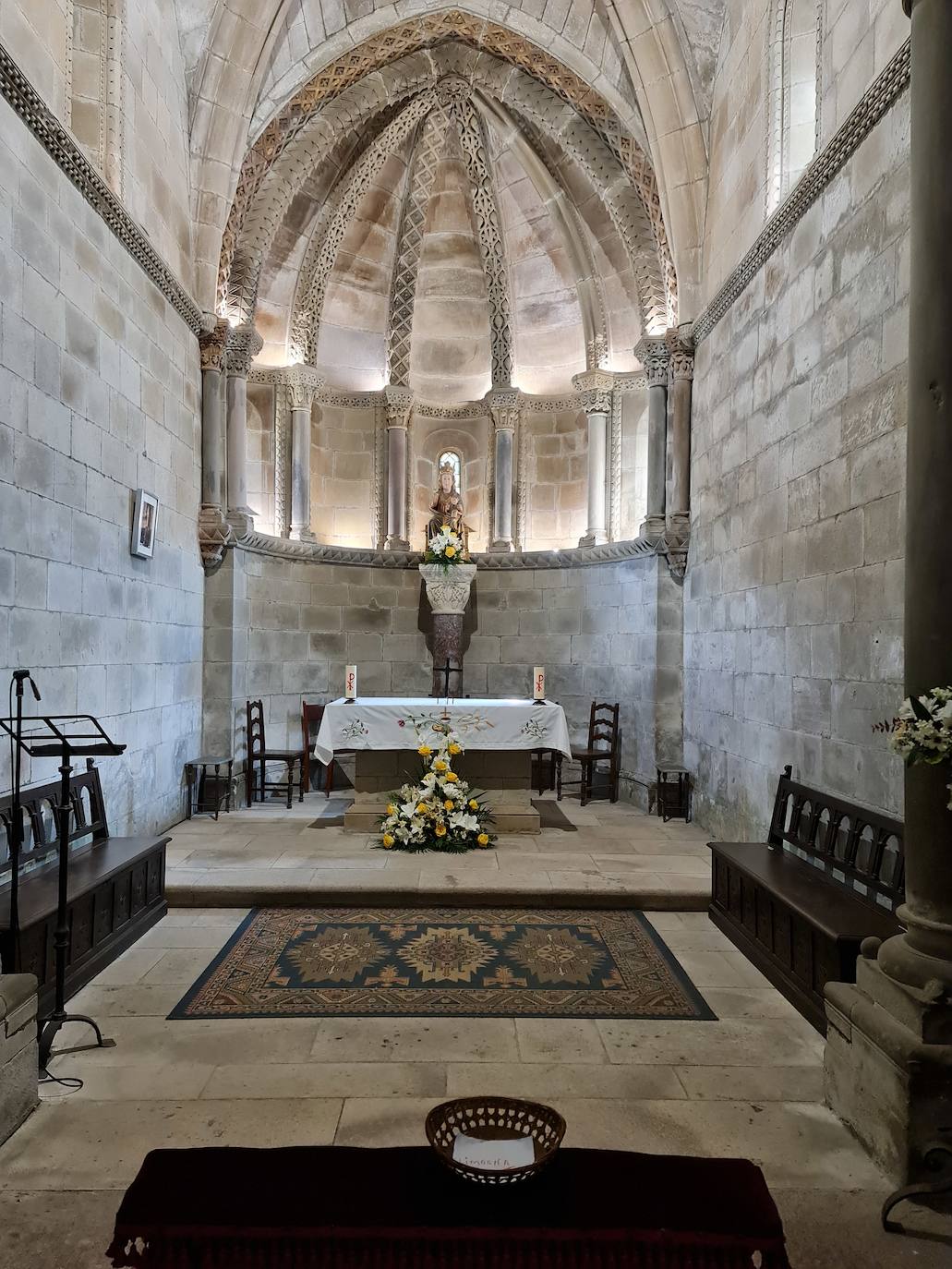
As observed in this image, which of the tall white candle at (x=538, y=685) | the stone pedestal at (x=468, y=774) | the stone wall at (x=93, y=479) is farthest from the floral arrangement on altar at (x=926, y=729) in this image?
the tall white candle at (x=538, y=685)

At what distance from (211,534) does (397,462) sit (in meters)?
3.36

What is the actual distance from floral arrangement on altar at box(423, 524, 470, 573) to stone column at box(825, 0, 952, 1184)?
23.1 ft

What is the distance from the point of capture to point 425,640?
436 inches

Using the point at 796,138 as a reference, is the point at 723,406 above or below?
below

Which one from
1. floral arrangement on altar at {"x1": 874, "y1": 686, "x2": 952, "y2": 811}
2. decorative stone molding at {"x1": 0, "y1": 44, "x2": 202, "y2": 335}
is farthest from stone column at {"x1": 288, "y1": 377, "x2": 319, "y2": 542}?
floral arrangement on altar at {"x1": 874, "y1": 686, "x2": 952, "y2": 811}

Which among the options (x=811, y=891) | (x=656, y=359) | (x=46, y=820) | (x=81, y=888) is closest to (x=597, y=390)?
(x=656, y=359)

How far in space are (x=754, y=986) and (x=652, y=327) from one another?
7.24 metres

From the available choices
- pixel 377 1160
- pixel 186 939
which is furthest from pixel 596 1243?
pixel 186 939

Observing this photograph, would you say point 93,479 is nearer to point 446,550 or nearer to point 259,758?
point 259,758

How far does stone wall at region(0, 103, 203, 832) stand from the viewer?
4.96 m

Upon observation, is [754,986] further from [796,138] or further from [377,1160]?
[796,138]

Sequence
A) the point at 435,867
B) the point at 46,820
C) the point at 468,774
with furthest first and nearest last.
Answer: the point at 468,774
the point at 435,867
the point at 46,820

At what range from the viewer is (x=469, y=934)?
16.8 ft

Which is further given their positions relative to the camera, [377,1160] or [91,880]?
[91,880]
